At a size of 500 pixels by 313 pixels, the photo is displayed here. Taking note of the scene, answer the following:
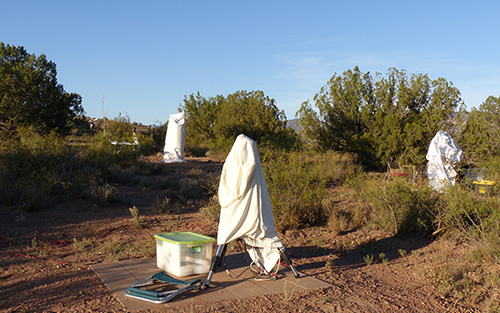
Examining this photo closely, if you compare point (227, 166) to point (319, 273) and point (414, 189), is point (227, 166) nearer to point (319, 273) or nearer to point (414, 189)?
point (319, 273)

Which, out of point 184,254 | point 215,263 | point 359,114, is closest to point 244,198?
point 215,263

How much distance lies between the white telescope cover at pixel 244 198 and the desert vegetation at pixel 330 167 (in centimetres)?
122

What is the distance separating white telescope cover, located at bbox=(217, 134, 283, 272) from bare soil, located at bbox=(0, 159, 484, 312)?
72cm

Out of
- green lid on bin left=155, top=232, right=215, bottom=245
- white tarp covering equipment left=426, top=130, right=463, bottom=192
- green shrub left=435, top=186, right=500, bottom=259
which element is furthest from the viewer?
white tarp covering equipment left=426, top=130, right=463, bottom=192

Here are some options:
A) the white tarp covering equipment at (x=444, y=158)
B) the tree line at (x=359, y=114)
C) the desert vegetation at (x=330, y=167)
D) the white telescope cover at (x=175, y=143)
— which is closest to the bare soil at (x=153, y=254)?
the desert vegetation at (x=330, y=167)

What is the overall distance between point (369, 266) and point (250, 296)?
6.60ft

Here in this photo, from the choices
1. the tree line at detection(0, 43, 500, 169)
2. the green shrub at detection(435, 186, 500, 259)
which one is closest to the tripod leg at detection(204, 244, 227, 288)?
the green shrub at detection(435, 186, 500, 259)

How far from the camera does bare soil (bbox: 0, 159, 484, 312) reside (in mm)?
4148

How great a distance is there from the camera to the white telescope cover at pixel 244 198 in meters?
4.56

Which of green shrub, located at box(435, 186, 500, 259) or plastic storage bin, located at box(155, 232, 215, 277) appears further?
green shrub, located at box(435, 186, 500, 259)

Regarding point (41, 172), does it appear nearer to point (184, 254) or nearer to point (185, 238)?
point (185, 238)

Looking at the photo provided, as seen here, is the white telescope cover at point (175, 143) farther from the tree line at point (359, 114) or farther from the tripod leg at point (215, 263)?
the tripod leg at point (215, 263)

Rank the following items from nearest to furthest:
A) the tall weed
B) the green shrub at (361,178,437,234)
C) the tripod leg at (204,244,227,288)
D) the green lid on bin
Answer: the tripod leg at (204,244,227,288) → the green lid on bin → the green shrub at (361,178,437,234) → the tall weed

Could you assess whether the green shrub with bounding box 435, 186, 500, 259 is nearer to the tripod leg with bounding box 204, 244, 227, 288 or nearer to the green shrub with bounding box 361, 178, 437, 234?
the green shrub with bounding box 361, 178, 437, 234
